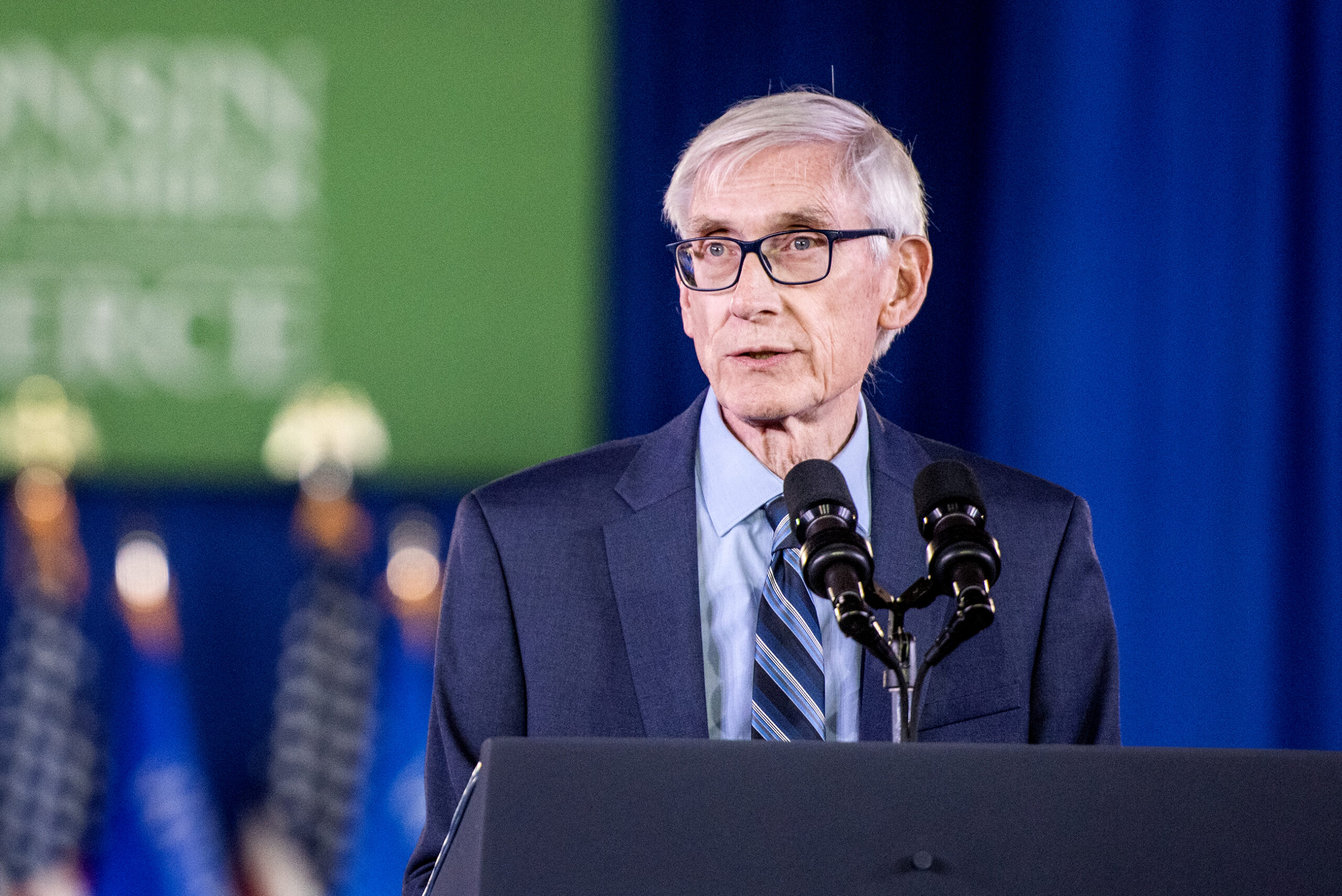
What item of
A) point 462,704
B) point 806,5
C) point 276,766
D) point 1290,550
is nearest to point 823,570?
point 462,704

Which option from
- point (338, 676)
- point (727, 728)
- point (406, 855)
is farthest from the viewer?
point (338, 676)

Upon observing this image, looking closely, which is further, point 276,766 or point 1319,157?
point 276,766

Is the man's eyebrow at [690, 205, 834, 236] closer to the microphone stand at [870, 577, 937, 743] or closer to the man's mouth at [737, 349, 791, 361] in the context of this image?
the man's mouth at [737, 349, 791, 361]

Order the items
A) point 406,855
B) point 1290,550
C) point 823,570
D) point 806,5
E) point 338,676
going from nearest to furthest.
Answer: point 823,570, point 1290,550, point 406,855, point 338,676, point 806,5

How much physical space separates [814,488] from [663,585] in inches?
18.1

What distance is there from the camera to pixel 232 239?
15.3ft

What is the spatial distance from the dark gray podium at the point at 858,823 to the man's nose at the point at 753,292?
0.75m

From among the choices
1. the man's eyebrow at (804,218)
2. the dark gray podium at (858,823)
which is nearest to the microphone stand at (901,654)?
the dark gray podium at (858,823)

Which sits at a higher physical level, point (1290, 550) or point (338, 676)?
point (1290, 550)

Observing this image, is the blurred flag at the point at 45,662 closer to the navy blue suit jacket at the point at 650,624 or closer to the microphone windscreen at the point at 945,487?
the navy blue suit jacket at the point at 650,624

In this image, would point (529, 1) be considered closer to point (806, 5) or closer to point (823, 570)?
point (806, 5)

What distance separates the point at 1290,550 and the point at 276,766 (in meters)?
2.94

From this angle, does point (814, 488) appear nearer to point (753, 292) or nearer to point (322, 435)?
point (753, 292)

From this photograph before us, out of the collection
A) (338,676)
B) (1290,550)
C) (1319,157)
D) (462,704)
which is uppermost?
(1319,157)
